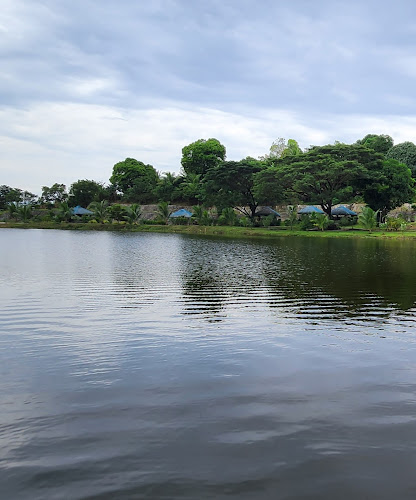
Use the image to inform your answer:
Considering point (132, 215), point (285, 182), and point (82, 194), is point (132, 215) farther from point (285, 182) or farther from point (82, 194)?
point (285, 182)

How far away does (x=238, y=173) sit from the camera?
61.2 metres

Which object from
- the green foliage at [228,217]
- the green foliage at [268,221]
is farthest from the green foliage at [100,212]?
the green foliage at [268,221]

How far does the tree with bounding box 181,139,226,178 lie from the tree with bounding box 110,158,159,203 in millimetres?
7716

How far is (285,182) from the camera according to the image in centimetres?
5697

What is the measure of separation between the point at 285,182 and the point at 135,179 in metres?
39.3

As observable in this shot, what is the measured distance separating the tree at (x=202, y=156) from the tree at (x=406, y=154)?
32.2 meters

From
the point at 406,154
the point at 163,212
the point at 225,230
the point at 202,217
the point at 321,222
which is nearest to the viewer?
the point at 321,222

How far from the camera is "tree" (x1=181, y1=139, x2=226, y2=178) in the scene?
86.4m

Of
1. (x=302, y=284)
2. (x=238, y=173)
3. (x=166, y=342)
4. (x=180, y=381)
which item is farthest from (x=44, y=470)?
(x=238, y=173)

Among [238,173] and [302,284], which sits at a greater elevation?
[238,173]

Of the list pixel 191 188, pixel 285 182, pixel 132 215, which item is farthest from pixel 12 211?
pixel 285 182

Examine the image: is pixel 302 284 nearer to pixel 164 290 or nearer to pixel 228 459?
pixel 164 290

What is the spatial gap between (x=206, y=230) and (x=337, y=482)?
54.8m

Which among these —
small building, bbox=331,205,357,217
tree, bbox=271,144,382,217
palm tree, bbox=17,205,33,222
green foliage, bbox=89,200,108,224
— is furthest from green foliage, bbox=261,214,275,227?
palm tree, bbox=17,205,33,222
